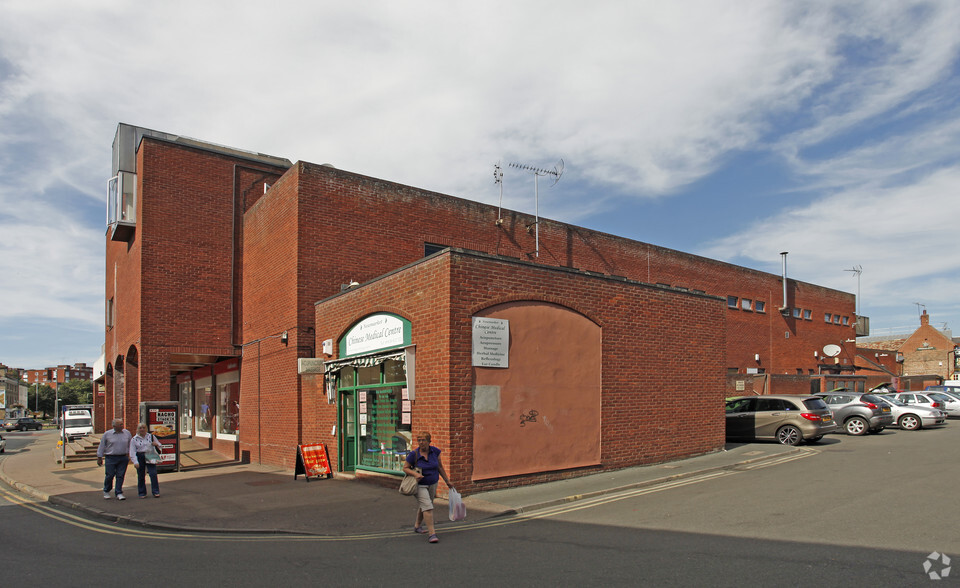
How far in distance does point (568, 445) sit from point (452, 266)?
460cm

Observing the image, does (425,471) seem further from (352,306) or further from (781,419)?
(781,419)

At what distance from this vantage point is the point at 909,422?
85.4 feet

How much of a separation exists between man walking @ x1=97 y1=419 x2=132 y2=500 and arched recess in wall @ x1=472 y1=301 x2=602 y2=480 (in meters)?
7.67

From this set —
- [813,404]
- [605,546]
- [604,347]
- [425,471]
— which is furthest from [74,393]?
[605,546]

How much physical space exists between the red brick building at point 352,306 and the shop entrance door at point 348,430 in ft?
0.22

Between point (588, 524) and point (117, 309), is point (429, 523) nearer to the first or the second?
point (588, 524)

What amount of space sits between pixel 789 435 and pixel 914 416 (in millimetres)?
10684

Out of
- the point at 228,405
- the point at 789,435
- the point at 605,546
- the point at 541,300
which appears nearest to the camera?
the point at 605,546

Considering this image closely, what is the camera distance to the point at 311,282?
1847cm

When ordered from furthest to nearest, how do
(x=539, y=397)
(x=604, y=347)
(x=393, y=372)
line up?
(x=604, y=347)
(x=393, y=372)
(x=539, y=397)

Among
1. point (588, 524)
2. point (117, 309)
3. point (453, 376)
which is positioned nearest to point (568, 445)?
point (453, 376)

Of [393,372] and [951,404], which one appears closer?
[393,372]

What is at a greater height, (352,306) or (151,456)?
(352,306)

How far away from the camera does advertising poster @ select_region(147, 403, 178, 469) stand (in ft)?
65.4
